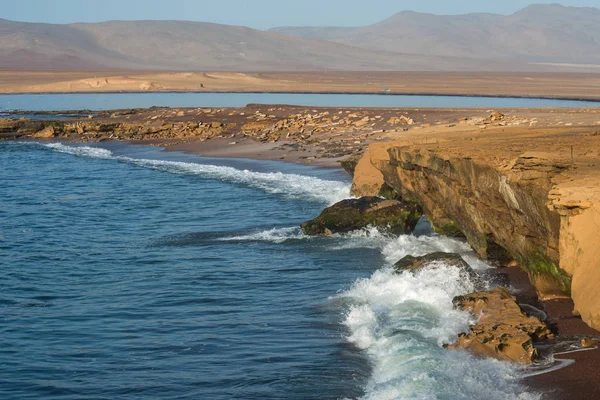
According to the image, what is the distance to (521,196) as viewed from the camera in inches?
452

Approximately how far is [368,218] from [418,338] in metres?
7.29

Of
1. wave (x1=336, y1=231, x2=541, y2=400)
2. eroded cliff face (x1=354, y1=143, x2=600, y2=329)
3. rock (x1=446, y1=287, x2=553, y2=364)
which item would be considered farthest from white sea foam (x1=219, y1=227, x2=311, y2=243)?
rock (x1=446, y1=287, x2=553, y2=364)

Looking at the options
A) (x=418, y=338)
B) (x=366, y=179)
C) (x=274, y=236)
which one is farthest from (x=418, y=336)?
(x=366, y=179)

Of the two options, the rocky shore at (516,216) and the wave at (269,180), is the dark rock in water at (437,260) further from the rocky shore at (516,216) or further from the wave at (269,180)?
the wave at (269,180)

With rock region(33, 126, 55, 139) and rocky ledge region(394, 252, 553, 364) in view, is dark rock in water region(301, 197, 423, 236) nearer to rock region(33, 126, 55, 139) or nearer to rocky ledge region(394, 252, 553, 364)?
rocky ledge region(394, 252, 553, 364)

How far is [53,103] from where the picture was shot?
78.8 meters

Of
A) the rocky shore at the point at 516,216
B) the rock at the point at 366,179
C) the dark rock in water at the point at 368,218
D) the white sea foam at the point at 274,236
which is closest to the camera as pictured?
the rocky shore at the point at 516,216

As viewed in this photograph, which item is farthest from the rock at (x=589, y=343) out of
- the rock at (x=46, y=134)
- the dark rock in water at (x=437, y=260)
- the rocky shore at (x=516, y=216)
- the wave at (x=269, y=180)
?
the rock at (x=46, y=134)

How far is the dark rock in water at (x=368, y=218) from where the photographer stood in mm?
18469

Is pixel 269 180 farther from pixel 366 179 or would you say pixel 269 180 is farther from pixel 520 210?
pixel 520 210

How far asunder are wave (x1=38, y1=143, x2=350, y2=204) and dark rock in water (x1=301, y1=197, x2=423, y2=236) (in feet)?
14.7

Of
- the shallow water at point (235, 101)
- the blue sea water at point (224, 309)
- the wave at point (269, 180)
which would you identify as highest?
the shallow water at point (235, 101)

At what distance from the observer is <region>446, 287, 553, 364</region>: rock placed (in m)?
10.5

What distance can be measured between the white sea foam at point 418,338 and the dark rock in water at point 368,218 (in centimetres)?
321
